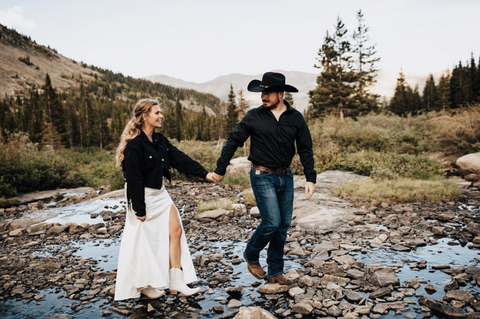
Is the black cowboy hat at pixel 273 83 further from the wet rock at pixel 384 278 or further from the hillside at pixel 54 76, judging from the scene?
the hillside at pixel 54 76

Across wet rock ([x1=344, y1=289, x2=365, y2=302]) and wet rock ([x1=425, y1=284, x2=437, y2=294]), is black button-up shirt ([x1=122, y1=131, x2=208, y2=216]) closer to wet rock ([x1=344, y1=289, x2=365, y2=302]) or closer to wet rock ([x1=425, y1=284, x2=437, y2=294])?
wet rock ([x1=344, y1=289, x2=365, y2=302])

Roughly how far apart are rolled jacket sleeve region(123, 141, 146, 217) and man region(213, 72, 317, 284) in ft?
3.64

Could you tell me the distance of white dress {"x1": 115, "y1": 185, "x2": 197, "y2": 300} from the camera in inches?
140

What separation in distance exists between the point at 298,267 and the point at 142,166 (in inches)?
108

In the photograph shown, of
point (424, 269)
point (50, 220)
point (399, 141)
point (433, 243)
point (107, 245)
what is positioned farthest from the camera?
point (399, 141)

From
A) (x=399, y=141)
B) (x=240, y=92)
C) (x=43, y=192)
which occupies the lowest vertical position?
(x=43, y=192)

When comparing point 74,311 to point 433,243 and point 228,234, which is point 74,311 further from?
point 433,243

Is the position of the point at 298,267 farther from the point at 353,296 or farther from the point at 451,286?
the point at 451,286

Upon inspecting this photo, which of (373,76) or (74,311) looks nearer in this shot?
(74,311)

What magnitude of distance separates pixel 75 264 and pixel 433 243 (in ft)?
20.3

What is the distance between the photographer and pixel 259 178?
3822 millimetres

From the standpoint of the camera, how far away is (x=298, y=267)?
15.5 feet

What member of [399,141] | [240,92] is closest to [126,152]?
[399,141]

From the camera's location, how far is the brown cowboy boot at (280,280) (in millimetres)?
4043
